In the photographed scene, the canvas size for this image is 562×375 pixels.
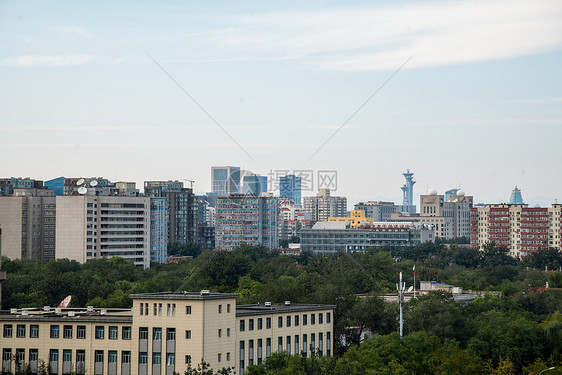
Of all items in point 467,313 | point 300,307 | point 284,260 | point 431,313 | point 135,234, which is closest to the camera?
point 300,307

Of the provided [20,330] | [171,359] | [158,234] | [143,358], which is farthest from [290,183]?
[171,359]

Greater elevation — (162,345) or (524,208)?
(524,208)

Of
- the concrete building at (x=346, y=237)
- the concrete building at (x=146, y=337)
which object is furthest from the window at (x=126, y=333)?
the concrete building at (x=346, y=237)

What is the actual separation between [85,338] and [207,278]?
37364mm

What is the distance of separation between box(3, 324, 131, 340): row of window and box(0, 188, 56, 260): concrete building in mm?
73118

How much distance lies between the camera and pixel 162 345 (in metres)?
36.8

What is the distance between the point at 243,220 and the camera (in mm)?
156125

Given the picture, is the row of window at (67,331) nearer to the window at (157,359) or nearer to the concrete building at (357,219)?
the window at (157,359)

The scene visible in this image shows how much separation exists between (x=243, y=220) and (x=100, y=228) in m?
51.1

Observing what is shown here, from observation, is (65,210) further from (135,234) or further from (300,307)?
(300,307)

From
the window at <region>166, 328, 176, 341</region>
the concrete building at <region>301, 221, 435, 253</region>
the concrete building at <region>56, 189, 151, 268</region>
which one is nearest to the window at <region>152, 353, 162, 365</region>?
the window at <region>166, 328, 176, 341</region>

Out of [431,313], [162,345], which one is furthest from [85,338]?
[431,313]

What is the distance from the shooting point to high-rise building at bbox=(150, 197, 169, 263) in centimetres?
13188

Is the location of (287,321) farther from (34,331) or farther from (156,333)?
(34,331)
